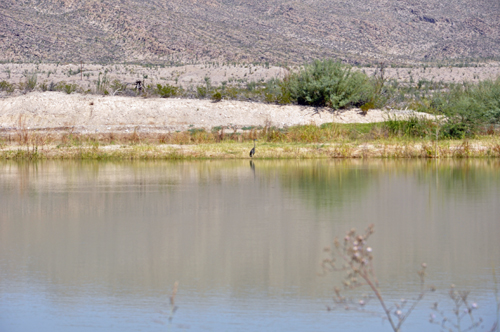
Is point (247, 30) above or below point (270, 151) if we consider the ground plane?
above

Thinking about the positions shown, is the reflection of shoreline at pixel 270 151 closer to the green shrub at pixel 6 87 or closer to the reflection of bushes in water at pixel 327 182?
the reflection of bushes in water at pixel 327 182

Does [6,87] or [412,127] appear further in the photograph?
[6,87]

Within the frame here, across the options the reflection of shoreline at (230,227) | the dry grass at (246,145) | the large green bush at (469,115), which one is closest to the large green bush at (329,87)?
the dry grass at (246,145)

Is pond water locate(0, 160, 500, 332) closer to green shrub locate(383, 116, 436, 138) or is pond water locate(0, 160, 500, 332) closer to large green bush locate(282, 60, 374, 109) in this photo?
green shrub locate(383, 116, 436, 138)

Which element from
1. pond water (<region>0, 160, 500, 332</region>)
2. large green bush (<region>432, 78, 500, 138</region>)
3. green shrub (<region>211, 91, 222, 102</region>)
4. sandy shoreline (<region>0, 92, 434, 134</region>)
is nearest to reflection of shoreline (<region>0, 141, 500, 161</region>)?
large green bush (<region>432, 78, 500, 138</region>)

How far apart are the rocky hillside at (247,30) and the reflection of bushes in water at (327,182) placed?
5716cm

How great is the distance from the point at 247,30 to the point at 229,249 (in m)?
82.7

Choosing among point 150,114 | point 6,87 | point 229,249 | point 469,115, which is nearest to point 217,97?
point 150,114

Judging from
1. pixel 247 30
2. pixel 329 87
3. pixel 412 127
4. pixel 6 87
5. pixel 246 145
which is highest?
pixel 247 30

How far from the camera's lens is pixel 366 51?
89125 mm

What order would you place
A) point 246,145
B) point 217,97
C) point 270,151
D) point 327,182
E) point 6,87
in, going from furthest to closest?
point 6,87 < point 217,97 < point 246,145 < point 270,151 < point 327,182

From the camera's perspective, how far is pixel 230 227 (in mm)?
10836

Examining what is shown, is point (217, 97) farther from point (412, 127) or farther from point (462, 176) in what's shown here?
point (462, 176)

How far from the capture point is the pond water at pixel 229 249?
662 cm
